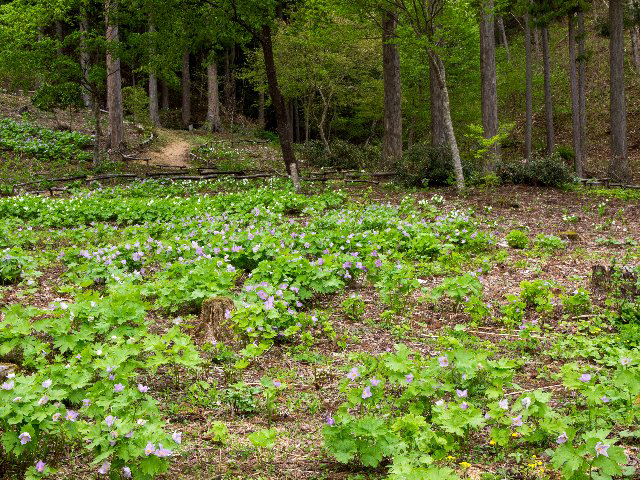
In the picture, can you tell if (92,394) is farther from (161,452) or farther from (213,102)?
(213,102)

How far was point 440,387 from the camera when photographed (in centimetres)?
357

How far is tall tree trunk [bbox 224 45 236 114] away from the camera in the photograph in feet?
117

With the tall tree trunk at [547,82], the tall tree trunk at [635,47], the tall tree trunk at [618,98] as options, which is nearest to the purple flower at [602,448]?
the tall tree trunk at [618,98]

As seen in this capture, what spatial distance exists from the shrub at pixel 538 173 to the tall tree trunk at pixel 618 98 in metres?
3.68

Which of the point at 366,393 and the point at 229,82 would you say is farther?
the point at 229,82

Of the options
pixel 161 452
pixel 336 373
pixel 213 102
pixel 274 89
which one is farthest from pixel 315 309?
pixel 213 102

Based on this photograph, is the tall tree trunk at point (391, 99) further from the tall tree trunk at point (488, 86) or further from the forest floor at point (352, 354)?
the forest floor at point (352, 354)

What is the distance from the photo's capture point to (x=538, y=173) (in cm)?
1516

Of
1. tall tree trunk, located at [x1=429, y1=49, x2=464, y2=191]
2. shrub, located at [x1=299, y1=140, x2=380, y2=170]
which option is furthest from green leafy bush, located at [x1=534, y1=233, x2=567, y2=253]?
shrub, located at [x1=299, y1=140, x2=380, y2=170]

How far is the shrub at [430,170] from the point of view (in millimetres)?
15344

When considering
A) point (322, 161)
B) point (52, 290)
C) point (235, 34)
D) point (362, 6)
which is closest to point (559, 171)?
point (362, 6)

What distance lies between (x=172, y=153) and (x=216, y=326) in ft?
69.0

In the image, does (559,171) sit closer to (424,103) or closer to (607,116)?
(424,103)

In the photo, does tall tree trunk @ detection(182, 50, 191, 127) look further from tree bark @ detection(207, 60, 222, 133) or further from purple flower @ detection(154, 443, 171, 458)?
purple flower @ detection(154, 443, 171, 458)
